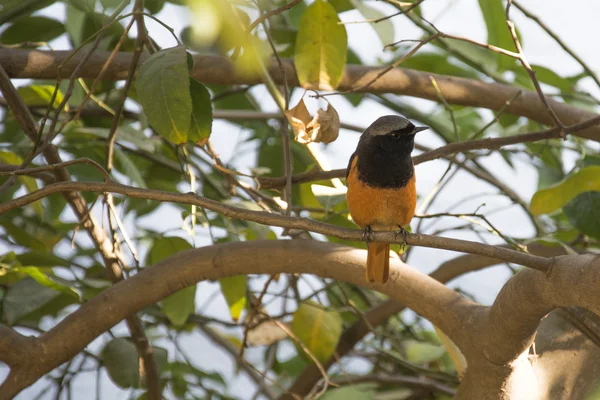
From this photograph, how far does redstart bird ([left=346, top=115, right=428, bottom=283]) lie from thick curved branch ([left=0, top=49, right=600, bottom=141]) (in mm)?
190

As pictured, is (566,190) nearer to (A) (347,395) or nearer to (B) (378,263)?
(B) (378,263)

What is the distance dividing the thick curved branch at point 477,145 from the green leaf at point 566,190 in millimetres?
144

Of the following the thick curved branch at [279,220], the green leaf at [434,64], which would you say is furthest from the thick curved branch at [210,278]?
the green leaf at [434,64]

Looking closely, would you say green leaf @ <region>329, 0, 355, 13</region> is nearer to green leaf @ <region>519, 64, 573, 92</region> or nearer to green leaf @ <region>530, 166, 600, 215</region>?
green leaf @ <region>519, 64, 573, 92</region>

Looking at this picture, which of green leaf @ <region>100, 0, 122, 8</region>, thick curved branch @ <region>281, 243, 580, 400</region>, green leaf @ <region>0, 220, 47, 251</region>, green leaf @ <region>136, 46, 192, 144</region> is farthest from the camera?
green leaf @ <region>0, 220, 47, 251</region>

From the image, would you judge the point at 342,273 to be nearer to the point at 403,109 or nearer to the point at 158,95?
the point at 158,95

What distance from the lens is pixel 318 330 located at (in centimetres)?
266

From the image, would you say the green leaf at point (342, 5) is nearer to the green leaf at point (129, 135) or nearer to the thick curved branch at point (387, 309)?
the green leaf at point (129, 135)

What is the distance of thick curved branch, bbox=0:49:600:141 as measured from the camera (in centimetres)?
229

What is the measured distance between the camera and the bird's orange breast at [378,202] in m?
2.44

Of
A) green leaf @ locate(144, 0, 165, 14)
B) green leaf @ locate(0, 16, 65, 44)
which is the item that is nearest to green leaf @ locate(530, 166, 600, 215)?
green leaf @ locate(144, 0, 165, 14)

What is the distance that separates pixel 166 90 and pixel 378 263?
863 mm

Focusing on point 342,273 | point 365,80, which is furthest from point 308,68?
point 342,273

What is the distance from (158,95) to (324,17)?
766mm
